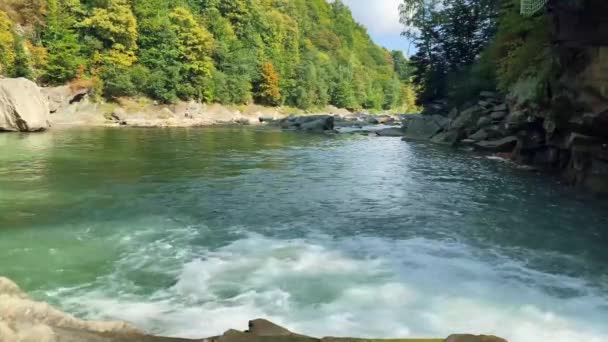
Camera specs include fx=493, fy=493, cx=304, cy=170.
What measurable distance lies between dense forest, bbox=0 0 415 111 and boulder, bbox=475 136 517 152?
40349 millimetres

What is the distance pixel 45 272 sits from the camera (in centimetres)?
751

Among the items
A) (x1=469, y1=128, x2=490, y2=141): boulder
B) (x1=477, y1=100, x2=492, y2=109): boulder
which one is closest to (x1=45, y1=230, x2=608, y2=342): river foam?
(x1=469, y1=128, x2=490, y2=141): boulder

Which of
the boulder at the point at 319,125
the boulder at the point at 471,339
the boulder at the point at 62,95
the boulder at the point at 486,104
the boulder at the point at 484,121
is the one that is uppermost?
the boulder at the point at 62,95

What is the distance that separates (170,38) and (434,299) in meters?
58.7

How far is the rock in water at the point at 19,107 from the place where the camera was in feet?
110

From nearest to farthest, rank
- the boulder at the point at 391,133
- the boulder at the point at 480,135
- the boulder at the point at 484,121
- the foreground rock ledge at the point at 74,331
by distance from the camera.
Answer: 1. the foreground rock ledge at the point at 74,331
2. the boulder at the point at 480,135
3. the boulder at the point at 484,121
4. the boulder at the point at 391,133

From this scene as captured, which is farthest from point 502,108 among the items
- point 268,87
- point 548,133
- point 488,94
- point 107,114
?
point 268,87

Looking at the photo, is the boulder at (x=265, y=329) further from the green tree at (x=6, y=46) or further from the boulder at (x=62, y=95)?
the green tree at (x=6, y=46)

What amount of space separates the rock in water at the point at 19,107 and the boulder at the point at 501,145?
98.0ft

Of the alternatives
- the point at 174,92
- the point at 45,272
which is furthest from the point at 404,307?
the point at 174,92

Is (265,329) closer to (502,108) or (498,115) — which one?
(498,115)

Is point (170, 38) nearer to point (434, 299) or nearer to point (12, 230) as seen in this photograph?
point (12, 230)

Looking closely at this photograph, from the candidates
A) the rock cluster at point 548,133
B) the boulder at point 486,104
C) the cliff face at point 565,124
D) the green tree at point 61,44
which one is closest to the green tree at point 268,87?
the green tree at point 61,44

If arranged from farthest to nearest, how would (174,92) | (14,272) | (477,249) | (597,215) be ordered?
(174,92)
(597,215)
(477,249)
(14,272)
